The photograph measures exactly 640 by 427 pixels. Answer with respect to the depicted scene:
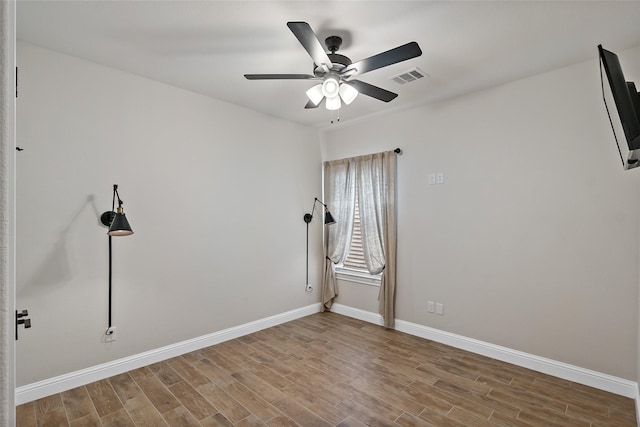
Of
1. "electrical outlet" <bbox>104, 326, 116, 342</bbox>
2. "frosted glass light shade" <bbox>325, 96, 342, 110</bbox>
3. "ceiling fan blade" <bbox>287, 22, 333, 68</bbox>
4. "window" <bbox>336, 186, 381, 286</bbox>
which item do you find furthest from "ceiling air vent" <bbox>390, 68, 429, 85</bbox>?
"electrical outlet" <bbox>104, 326, 116, 342</bbox>

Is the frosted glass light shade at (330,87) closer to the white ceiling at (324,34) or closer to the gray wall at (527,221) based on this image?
the white ceiling at (324,34)

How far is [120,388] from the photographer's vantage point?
263 centimetres

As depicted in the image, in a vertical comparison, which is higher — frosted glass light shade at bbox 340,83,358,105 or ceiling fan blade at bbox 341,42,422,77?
ceiling fan blade at bbox 341,42,422,77

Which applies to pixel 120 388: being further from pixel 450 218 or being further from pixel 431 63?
pixel 431 63

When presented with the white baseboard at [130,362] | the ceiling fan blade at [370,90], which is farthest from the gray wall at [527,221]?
the white baseboard at [130,362]

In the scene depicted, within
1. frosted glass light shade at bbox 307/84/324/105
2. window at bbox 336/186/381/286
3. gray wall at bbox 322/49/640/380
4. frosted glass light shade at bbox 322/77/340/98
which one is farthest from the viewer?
window at bbox 336/186/381/286

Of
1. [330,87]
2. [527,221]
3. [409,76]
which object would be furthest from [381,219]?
[330,87]

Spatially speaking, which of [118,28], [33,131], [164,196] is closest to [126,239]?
[164,196]

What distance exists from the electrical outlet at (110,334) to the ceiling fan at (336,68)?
2.46 m

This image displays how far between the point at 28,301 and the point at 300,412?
223 centimetres

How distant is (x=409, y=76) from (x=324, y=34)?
1.05m

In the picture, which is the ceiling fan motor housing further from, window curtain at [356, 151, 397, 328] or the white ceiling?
window curtain at [356, 151, 397, 328]

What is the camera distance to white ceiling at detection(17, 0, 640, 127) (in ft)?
6.82

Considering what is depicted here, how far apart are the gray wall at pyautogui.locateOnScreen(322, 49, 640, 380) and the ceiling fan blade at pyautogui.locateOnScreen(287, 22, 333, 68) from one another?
1950 mm
